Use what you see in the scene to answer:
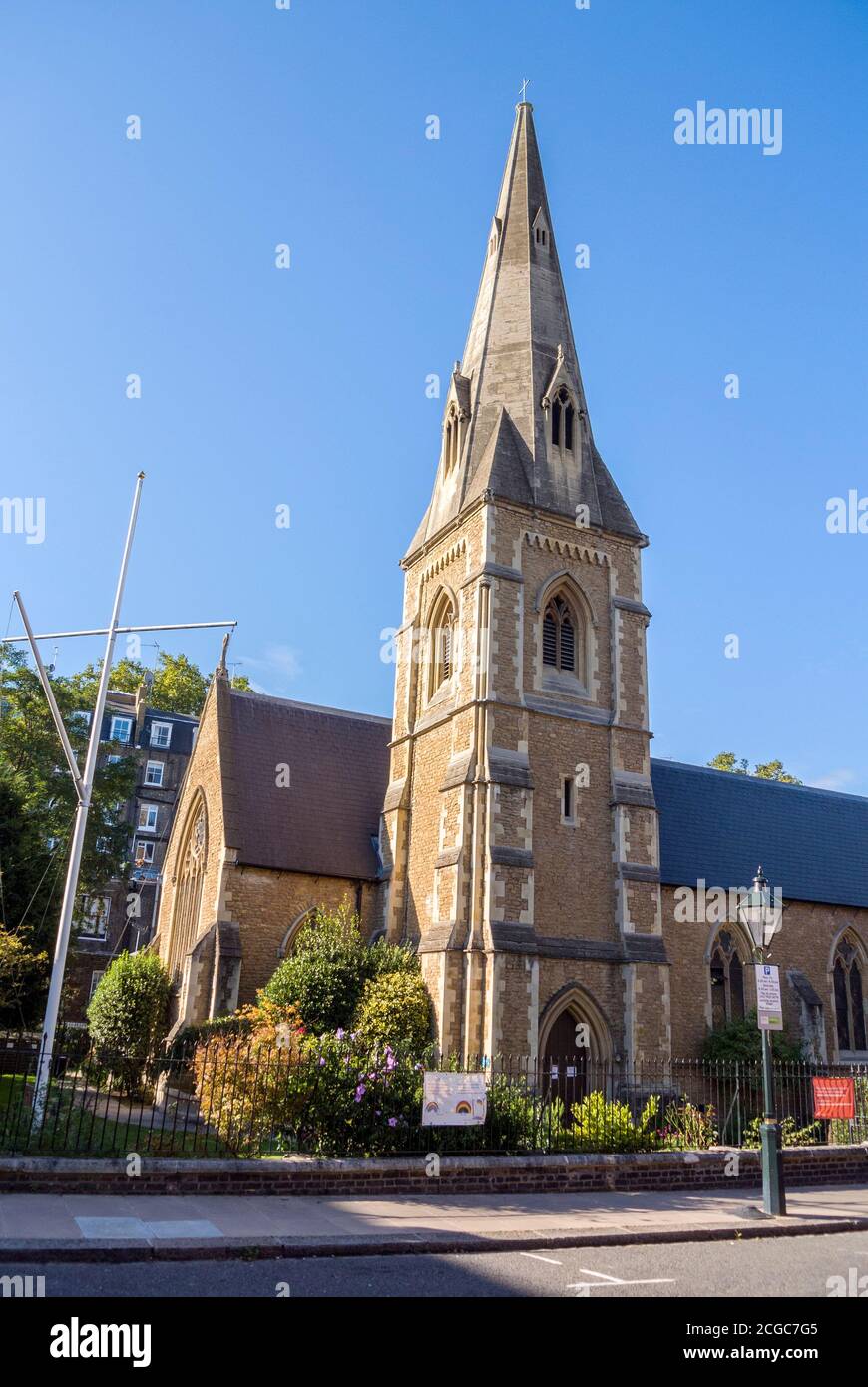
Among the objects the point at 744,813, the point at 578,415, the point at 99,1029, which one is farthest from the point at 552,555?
the point at 99,1029

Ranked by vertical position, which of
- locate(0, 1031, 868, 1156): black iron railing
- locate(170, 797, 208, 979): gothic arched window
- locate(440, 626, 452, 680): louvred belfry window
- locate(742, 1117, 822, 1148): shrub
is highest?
locate(440, 626, 452, 680): louvred belfry window

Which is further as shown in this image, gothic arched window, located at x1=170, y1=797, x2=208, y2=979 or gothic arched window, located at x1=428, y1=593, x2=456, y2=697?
gothic arched window, located at x1=170, y1=797, x2=208, y2=979

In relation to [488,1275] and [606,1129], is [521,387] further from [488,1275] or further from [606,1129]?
[488,1275]

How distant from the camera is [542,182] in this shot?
31938 millimetres

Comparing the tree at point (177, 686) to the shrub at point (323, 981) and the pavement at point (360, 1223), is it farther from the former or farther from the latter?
the pavement at point (360, 1223)

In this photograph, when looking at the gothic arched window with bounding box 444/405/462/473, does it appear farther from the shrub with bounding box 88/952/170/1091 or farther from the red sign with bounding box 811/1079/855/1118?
the red sign with bounding box 811/1079/855/1118

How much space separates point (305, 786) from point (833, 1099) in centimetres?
1554

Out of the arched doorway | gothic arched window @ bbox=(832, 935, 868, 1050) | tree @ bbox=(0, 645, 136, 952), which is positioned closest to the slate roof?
gothic arched window @ bbox=(832, 935, 868, 1050)

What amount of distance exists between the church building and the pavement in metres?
7.15

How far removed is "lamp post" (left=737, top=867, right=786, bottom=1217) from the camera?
13109 mm

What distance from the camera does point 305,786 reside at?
2770cm

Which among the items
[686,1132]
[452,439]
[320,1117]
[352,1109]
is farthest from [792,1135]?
[452,439]

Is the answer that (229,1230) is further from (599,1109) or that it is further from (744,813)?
(744,813)
